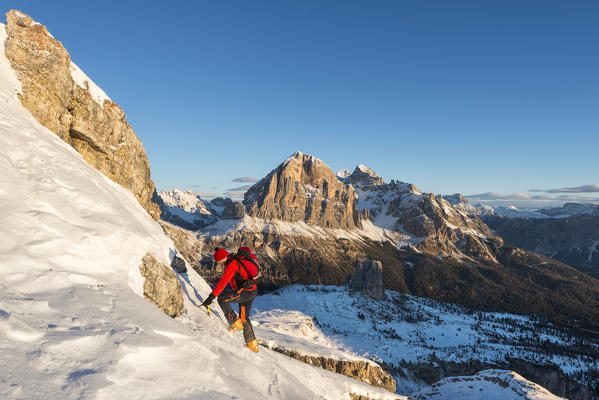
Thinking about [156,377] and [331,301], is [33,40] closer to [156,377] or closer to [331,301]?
[156,377]

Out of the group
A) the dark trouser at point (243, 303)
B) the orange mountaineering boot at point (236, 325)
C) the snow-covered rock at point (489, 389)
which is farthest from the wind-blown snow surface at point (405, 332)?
the dark trouser at point (243, 303)

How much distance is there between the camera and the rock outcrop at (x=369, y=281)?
577ft

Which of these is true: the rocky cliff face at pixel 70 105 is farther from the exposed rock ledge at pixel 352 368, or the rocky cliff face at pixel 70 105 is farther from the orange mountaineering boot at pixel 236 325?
the exposed rock ledge at pixel 352 368

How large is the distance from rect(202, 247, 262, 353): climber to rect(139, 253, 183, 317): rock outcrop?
8.38ft

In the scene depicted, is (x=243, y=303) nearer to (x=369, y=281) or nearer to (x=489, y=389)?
(x=489, y=389)

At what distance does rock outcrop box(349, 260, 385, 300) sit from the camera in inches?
6929

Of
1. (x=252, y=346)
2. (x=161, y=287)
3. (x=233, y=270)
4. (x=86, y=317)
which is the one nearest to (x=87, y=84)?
(x=161, y=287)

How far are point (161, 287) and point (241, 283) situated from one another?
4.05 meters

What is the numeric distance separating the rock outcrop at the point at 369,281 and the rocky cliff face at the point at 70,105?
159 meters

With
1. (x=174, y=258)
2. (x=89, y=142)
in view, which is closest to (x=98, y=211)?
(x=174, y=258)

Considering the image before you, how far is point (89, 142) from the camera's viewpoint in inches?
1132

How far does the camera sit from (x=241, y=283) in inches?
Answer: 444

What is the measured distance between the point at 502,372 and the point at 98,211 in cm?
6810

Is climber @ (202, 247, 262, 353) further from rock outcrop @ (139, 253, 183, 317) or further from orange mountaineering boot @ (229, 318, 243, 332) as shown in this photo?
rock outcrop @ (139, 253, 183, 317)
